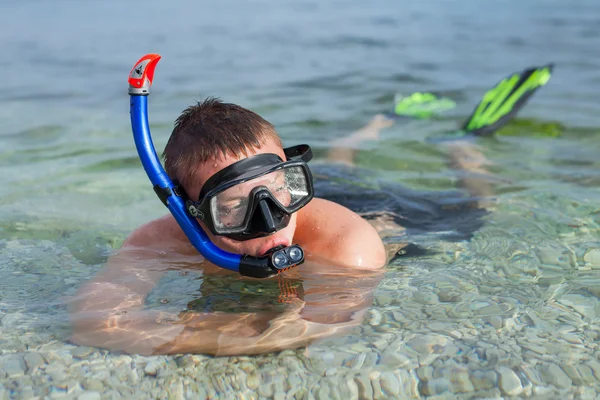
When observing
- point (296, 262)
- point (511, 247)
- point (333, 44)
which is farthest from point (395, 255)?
point (333, 44)

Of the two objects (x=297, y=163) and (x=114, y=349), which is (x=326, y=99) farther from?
(x=114, y=349)

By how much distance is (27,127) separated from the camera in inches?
258

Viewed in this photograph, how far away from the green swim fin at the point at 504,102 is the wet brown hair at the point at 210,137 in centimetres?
321

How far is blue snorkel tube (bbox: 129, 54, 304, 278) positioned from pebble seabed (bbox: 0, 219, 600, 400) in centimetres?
39

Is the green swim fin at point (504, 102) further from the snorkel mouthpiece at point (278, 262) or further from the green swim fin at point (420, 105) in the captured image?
the snorkel mouthpiece at point (278, 262)

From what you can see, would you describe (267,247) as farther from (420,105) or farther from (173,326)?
(420,105)

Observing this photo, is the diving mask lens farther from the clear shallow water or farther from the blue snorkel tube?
the clear shallow water

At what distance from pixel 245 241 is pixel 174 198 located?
335mm

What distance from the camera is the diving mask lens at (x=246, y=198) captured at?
2691 millimetres

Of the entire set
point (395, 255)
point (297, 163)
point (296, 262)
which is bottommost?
point (395, 255)

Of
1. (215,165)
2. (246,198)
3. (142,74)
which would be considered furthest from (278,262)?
(142,74)

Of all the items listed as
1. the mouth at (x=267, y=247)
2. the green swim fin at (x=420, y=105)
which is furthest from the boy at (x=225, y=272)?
the green swim fin at (x=420, y=105)

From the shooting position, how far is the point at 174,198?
2.79 m

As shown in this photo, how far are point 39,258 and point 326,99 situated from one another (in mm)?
4491
